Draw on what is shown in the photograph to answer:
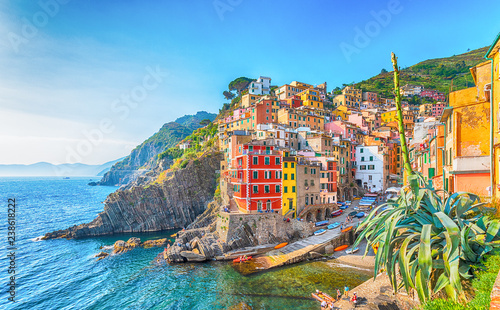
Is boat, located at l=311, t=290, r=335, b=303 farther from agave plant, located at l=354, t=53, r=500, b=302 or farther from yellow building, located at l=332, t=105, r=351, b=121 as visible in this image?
yellow building, located at l=332, t=105, r=351, b=121

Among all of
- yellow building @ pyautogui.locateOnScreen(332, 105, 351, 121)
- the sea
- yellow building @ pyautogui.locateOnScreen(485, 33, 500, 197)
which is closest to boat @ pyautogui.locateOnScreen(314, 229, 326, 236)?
the sea

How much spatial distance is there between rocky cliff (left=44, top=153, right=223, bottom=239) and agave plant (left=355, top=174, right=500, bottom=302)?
6052cm

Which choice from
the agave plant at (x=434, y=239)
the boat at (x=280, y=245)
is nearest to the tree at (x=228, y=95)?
the boat at (x=280, y=245)

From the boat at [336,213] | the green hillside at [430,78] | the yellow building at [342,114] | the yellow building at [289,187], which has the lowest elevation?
the boat at [336,213]

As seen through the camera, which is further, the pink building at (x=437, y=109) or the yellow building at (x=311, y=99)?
the pink building at (x=437, y=109)

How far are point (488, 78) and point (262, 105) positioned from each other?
200 feet

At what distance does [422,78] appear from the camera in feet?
567

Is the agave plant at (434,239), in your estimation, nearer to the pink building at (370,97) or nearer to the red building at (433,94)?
the pink building at (370,97)

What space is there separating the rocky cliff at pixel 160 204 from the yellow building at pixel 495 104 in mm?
61478

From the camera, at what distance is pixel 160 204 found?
66250 mm

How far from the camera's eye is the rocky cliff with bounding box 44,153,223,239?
60.4 meters

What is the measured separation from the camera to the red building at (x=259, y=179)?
141 ft

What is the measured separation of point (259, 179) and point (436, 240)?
107ft

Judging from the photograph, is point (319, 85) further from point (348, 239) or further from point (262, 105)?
point (348, 239)
